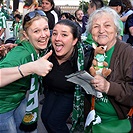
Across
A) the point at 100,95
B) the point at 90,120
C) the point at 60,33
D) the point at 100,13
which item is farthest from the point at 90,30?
the point at 90,120

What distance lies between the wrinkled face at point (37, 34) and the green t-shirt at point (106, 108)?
660 millimetres

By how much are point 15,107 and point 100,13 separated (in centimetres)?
114

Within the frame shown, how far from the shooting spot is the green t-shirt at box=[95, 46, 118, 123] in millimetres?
2227

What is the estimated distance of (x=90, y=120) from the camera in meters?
2.23

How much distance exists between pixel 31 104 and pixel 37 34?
26.4 inches

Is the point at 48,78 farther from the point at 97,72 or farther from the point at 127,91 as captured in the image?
the point at 127,91

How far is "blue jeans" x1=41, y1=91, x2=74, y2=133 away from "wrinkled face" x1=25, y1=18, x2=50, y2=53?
2.18ft

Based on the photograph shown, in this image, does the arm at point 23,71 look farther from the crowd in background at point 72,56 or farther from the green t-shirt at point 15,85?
the green t-shirt at point 15,85

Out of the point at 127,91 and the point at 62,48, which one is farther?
the point at 62,48

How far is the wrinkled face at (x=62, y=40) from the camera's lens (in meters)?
2.63

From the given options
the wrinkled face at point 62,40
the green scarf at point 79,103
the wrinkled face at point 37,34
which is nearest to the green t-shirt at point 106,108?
the green scarf at point 79,103

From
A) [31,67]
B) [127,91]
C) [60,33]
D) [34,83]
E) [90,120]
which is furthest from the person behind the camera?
[60,33]

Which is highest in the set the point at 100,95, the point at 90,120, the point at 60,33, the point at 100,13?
the point at 100,13

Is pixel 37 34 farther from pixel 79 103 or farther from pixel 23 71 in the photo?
pixel 79 103
